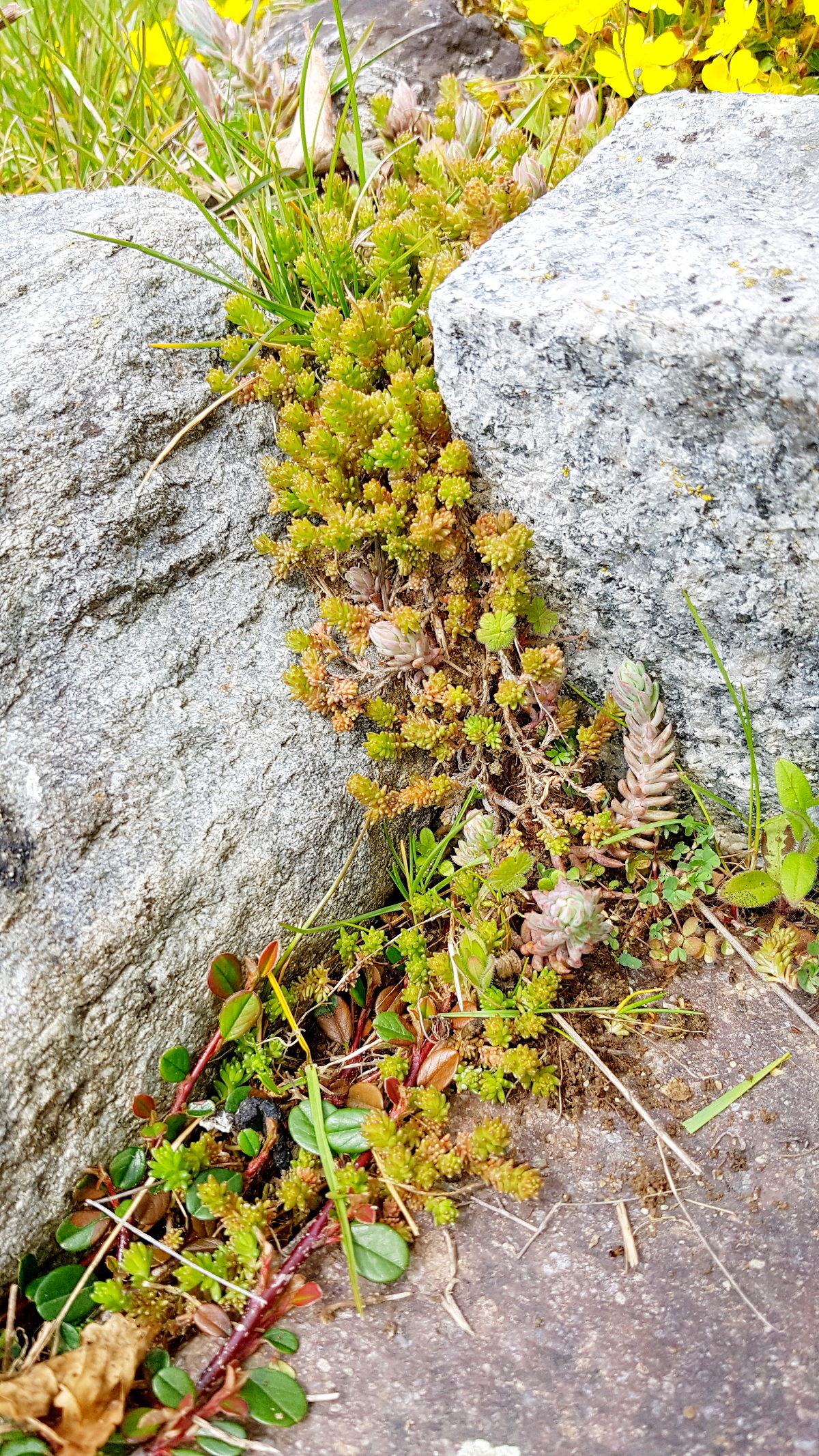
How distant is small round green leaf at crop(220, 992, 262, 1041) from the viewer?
2.51m

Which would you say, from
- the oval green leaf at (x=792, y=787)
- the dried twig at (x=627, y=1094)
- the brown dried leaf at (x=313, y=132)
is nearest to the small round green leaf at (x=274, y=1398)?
the dried twig at (x=627, y=1094)

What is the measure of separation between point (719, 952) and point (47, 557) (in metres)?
2.22

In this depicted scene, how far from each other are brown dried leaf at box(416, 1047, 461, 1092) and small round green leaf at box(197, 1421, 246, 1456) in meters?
0.84

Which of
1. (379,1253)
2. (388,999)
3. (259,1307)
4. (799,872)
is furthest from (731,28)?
(259,1307)

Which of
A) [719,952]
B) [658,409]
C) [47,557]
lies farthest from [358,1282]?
[658,409]

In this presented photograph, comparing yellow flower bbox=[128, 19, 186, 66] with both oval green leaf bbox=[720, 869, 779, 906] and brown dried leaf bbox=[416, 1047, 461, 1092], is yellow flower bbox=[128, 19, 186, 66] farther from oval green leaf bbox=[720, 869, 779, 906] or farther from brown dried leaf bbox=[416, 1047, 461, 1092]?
brown dried leaf bbox=[416, 1047, 461, 1092]

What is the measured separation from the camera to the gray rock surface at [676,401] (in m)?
2.28

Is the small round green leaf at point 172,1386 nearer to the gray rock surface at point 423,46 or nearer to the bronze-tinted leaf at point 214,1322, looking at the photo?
the bronze-tinted leaf at point 214,1322

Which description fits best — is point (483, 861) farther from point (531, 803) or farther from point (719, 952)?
point (719, 952)

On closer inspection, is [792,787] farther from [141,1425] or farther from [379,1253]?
[141,1425]

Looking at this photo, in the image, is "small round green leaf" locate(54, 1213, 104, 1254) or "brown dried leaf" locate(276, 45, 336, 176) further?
"brown dried leaf" locate(276, 45, 336, 176)

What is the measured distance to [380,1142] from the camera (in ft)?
7.57

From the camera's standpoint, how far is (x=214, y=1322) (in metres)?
2.18

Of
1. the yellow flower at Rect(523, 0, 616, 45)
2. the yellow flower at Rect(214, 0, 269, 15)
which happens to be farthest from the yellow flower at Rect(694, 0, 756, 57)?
the yellow flower at Rect(214, 0, 269, 15)
